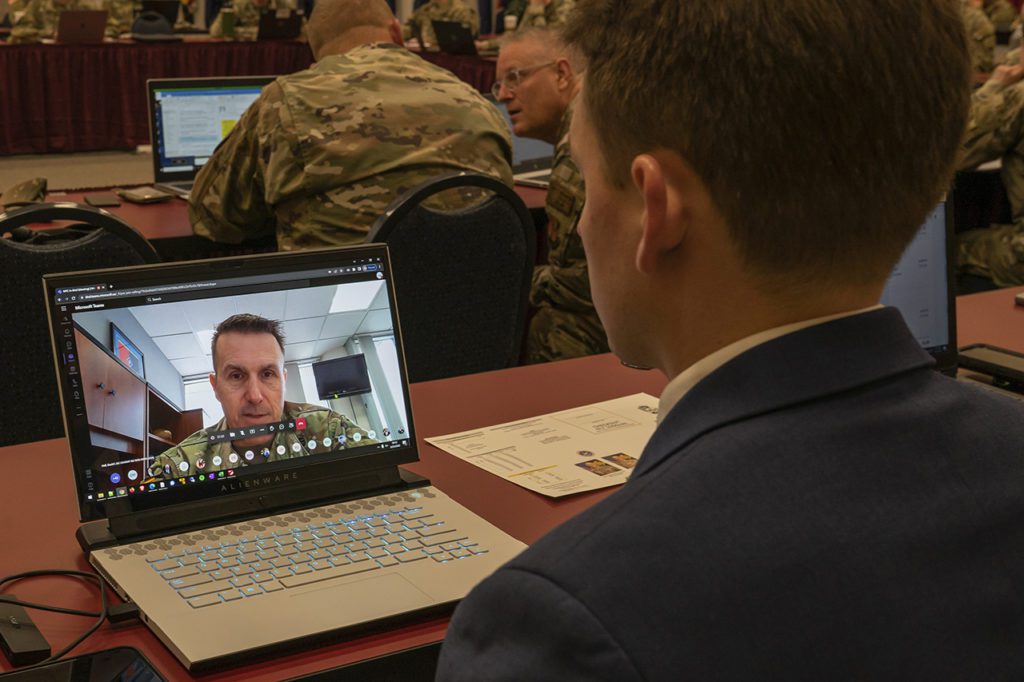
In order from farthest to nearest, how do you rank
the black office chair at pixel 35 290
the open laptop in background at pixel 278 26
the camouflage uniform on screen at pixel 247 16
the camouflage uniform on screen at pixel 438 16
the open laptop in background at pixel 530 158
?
1. the camouflage uniform on screen at pixel 438 16
2. the camouflage uniform on screen at pixel 247 16
3. the open laptop in background at pixel 278 26
4. the open laptop in background at pixel 530 158
5. the black office chair at pixel 35 290

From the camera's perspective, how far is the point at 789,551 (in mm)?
598

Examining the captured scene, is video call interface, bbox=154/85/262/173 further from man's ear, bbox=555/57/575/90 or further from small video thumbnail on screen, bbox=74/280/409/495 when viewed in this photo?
small video thumbnail on screen, bbox=74/280/409/495

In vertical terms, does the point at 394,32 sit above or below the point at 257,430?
above

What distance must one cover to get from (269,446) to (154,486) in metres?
0.13

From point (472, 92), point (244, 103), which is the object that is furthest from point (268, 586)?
point (244, 103)

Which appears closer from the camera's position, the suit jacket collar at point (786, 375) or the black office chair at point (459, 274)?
the suit jacket collar at point (786, 375)

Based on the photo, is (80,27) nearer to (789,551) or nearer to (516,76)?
(516,76)

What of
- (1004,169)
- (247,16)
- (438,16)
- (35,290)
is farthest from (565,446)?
(438,16)

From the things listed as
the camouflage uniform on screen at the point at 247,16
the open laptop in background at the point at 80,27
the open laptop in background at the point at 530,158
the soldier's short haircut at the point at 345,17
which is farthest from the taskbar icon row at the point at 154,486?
the camouflage uniform on screen at the point at 247,16

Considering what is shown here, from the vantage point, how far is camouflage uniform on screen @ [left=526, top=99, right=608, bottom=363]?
2893 mm

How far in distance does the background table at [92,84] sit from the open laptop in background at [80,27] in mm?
86

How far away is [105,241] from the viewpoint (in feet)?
6.73

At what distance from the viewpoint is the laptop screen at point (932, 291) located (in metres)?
1.87

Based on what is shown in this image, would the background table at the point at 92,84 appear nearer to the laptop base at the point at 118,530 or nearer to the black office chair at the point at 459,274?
the black office chair at the point at 459,274
